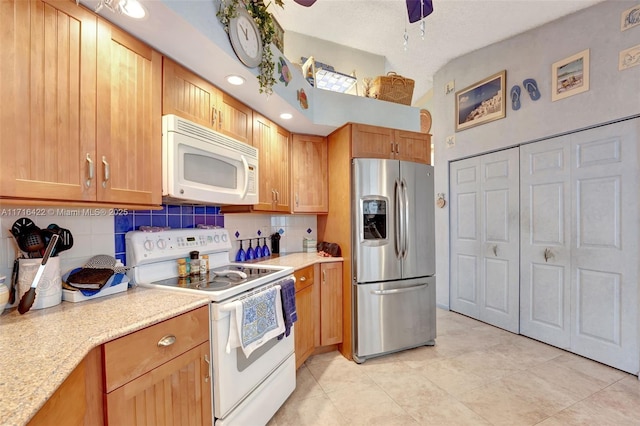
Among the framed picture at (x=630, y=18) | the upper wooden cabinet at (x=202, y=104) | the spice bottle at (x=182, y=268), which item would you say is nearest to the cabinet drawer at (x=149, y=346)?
the spice bottle at (x=182, y=268)

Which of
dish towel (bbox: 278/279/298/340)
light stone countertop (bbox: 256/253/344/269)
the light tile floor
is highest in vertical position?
light stone countertop (bbox: 256/253/344/269)

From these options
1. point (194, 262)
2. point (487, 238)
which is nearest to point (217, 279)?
point (194, 262)

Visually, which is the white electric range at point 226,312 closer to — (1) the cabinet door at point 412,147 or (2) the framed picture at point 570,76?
(1) the cabinet door at point 412,147

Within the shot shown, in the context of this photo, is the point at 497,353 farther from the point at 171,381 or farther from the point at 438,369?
the point at 171,381

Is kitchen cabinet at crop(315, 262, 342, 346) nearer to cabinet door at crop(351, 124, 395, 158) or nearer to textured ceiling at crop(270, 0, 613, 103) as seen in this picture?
cabinet door at crop(351, 124, 395, 158)

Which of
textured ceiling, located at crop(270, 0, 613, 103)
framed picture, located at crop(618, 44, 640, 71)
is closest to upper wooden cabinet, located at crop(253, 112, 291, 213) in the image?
textured ceiling, located at crop(270, 0, 613, 103)

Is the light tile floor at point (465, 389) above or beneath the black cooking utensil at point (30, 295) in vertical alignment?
beneath

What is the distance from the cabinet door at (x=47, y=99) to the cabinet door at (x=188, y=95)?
1.19ft

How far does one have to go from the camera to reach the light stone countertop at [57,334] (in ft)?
2.08

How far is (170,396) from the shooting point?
1188 mm

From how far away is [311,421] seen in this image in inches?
70.6

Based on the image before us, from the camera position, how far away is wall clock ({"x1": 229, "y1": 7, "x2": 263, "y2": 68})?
62.5 inches

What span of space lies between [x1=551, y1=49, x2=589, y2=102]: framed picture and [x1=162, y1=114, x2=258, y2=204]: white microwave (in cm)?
294

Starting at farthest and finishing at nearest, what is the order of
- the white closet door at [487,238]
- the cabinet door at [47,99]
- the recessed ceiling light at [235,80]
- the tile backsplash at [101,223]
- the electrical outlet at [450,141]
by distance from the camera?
the electrical outlet at [450,141]
the white closet door at [487,238]
the recessed ceiling light at [235,80]
the tile backsplash at [101,223]
the cabinet door at [47,99]
